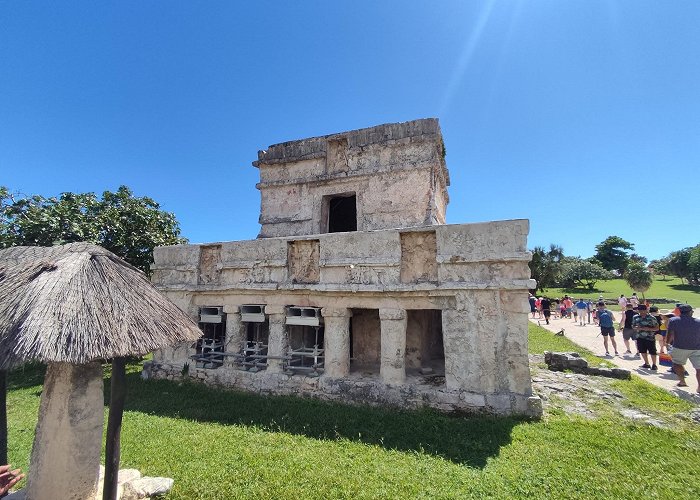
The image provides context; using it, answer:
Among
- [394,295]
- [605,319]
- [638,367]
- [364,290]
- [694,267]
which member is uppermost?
[694,267]

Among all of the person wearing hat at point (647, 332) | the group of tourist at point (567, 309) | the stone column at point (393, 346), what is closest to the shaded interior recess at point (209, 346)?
the stone column at point (393, 346)

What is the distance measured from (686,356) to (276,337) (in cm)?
965

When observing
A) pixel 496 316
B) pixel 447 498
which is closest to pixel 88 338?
pixel 447 498

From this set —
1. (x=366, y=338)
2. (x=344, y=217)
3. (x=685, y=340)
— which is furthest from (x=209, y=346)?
(x=685, y=340)

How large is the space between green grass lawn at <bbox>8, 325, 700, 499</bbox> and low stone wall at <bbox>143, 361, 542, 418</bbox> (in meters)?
0.24

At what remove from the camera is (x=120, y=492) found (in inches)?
155

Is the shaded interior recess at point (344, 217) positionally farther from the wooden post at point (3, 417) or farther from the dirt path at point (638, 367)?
the dirt path at point (638, 367)

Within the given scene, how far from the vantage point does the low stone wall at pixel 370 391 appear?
19.8 ft

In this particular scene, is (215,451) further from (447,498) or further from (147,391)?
(147,391)

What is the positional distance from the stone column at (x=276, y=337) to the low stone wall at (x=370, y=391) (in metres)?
0.22

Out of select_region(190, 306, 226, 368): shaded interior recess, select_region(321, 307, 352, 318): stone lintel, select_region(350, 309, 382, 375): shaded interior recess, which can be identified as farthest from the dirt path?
select_region(190, 306, 226, 368): shaded interior recess

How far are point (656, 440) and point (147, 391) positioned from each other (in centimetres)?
1072

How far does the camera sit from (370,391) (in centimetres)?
691

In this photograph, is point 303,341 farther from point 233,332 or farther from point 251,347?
point 233,332
